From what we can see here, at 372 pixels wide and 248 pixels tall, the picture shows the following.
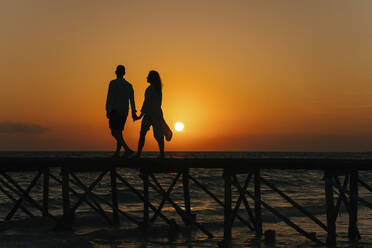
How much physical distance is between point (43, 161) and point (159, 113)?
396 cm

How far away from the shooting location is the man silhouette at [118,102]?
42.3 ft

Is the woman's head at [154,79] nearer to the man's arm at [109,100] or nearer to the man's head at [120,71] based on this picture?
the man's head at [120,71]

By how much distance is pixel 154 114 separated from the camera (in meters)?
13.0

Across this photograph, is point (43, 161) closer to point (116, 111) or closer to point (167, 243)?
point (116, 111)

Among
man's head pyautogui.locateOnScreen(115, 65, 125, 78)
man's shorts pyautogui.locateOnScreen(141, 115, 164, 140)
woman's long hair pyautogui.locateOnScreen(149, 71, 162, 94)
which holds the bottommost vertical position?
man's shorts pyautogui.locateOnScreen(141, 115, 164, 140)

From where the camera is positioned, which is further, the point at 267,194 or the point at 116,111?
the point at 267,194

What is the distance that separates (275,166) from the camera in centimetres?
1254

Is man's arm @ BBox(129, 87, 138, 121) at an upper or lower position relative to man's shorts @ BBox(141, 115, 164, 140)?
upper

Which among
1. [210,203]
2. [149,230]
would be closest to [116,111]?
[149,230]

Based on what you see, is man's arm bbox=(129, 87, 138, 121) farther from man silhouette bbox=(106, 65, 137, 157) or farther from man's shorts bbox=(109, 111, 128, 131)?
man's shorts bbox=(109, 111, 128, 131)

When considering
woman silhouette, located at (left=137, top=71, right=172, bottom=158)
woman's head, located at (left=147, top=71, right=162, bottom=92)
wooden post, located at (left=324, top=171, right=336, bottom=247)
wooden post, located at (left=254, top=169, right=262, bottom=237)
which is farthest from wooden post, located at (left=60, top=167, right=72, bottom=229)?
wooden post, located at (left=324, top=171, right=336, bottom=247)

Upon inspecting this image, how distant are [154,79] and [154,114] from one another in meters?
0.92

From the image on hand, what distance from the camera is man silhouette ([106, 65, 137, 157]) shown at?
A: 12.9 meters

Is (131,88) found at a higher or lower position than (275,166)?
higher
